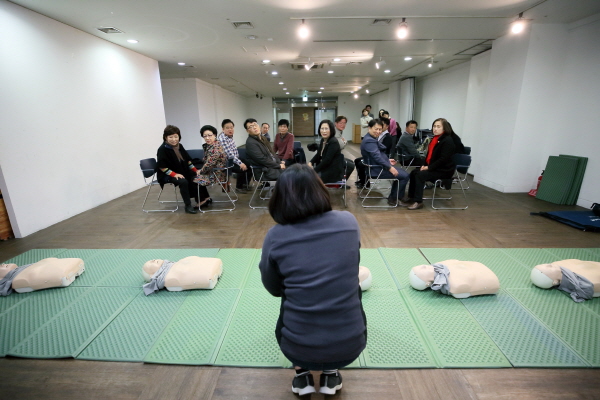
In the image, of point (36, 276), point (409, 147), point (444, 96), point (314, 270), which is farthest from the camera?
point (444, 96)

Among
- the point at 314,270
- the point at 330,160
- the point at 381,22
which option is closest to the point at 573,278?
the point at 314,270

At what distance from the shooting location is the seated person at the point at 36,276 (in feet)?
8.43

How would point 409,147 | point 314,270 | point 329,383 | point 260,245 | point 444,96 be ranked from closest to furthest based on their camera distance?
point 314,270 < point 329,383 < point 260,245 < point 409,147 < point 444,96

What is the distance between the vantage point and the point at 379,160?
4.78 m

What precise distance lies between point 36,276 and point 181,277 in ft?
4.09

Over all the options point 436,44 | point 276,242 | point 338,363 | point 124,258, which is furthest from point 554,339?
point 436,44

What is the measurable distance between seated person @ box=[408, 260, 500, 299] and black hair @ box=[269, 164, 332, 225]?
1606 millimetres

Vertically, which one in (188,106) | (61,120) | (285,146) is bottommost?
(285,146)

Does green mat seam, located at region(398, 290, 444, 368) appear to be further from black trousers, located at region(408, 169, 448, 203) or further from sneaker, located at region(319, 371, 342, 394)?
black trousers, located at region(408, 169, 448, 203)

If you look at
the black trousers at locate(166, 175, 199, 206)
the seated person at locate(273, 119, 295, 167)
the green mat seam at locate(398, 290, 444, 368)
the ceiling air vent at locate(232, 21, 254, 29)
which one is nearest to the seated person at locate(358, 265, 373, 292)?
the green mat seam at locate(398, 290, 444, 368)

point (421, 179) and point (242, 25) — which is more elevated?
point (242, 25)

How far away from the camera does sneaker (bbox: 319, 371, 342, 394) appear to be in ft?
5.20

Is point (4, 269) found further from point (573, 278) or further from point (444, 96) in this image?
point (444, 96)

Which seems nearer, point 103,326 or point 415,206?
point 103,326
